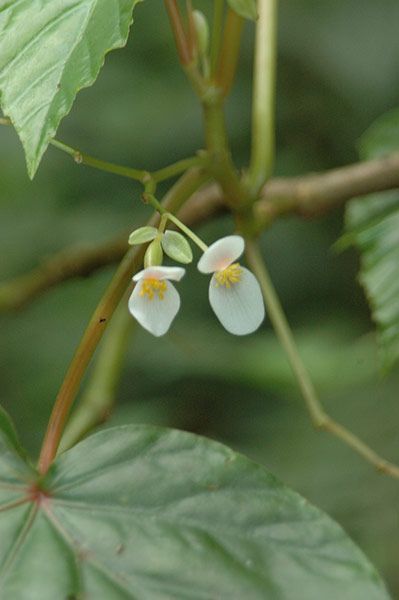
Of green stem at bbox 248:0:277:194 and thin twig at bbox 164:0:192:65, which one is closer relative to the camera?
thin twig at bbox 164:0:192:65

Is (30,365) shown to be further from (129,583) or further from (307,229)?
(129,583)

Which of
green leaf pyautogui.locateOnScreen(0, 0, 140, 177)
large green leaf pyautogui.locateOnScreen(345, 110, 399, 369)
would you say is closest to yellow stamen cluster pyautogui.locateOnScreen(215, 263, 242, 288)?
green leaf pyautogui.locateOnScreen(0, 0, 140, 177)

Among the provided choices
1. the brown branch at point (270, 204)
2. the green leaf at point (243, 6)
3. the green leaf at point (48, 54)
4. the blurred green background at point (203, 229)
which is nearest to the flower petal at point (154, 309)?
the green leaf at point (48, 54)

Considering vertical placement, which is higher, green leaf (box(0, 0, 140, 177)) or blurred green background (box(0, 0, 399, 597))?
blurred green background (box(0, 0, 399, 597))

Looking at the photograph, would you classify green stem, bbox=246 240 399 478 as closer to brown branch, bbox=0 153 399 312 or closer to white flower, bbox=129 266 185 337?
brown branch, bbox=0 153 399 312

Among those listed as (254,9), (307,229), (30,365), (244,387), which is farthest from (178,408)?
(254,9)

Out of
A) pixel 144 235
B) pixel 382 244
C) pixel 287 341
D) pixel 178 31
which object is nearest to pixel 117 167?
pixel 144 235
